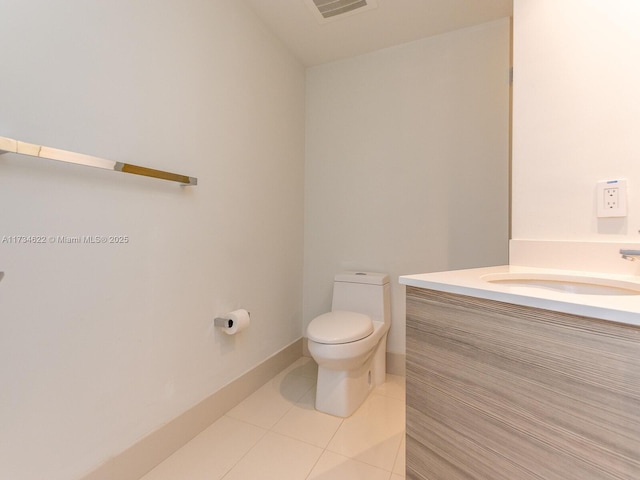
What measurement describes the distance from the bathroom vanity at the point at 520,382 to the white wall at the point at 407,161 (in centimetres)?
96

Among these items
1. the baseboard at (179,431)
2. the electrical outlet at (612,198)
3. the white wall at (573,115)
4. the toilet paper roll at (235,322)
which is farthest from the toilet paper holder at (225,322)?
the electrical outlet at (612,198)

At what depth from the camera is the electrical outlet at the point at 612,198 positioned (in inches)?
36.8

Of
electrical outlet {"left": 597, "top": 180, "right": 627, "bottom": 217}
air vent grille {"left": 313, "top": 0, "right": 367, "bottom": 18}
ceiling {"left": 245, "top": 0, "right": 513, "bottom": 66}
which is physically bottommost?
electrical outlet {"left": 597, "top": 180, "right": 627, "bottom": 217}

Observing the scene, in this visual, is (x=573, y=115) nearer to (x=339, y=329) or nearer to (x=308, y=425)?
(x=339, y=329)

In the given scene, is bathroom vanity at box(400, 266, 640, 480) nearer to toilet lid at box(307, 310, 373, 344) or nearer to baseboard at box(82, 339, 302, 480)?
toilet lid at box(307, 310, 373, 344)

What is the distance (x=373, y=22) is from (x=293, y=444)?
2189 millimetres

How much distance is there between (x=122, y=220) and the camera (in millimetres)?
1002

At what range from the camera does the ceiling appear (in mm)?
1541

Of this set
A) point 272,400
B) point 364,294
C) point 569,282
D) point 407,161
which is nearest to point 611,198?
point 569,282

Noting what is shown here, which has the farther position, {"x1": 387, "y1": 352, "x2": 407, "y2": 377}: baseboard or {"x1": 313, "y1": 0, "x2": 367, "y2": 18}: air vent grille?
{"x1": 387, "y1": 352, "x2": 407, "y2": 377}: baseboard

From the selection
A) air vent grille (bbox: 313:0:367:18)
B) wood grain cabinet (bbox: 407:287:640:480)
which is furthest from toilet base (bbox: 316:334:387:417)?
air vent grille (bbox: 313:0:367:18)

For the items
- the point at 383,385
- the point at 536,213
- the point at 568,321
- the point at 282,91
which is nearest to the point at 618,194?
the point at 536,213

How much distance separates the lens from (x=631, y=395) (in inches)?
17.0

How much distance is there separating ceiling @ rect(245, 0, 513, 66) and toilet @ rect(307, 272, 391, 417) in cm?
147
